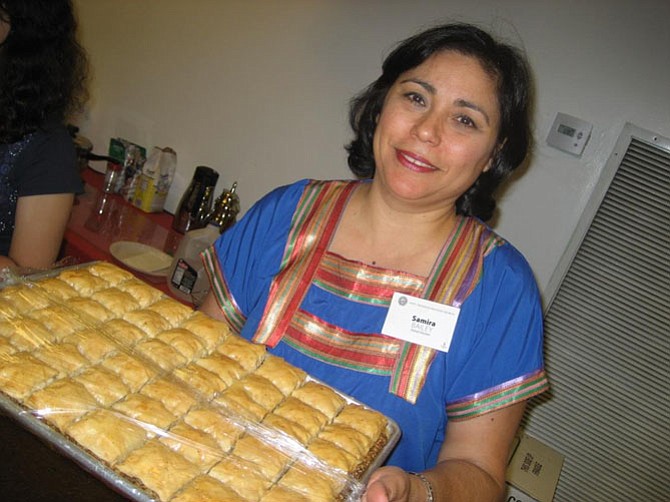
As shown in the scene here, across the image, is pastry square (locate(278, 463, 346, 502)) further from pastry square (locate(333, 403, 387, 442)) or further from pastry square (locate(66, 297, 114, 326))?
pastry square (locate(66, 297, 114, 326))

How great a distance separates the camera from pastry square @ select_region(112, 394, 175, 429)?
48.0 inches

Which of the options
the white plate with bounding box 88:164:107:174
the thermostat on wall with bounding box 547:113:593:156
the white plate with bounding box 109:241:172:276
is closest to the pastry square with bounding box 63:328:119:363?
the white plate with bounding box 109:241:172:276

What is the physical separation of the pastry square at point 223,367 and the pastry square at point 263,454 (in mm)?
215

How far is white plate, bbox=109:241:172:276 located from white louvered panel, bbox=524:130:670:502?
2.60 m

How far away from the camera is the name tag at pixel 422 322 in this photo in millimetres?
1562

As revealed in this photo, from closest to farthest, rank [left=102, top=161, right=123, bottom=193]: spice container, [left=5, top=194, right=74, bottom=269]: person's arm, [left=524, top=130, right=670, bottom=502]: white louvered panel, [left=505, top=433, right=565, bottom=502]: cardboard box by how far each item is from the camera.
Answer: [left=5, top=194, right=74, bottom=269]: person's arm, [left=524, top=130, right=670, bottom=502]: white louvered panel, [left=505, top=433, right=565, bottom=502]: cardboard box, [left=102, top=161, right=123, bottom=193]: spice container

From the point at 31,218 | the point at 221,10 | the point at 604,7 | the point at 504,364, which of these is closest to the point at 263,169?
the point at 221,10

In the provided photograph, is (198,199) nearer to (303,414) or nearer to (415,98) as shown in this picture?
(415,98)

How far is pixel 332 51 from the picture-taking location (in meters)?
3.41

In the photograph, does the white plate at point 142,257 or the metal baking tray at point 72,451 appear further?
the white plate at point 142,257

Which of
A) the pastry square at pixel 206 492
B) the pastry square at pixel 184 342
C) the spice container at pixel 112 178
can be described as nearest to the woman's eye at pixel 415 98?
the pastry square at pixel 184 342

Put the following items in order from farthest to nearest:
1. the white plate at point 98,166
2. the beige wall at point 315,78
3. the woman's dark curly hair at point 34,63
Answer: the white plate at point 98,166, the beige wall at point 315,78, the woman's dark curly hair at point 34,63

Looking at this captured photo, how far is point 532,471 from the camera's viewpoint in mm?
3121

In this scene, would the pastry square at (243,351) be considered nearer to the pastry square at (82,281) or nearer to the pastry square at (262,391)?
the pastry square at (262,391)
